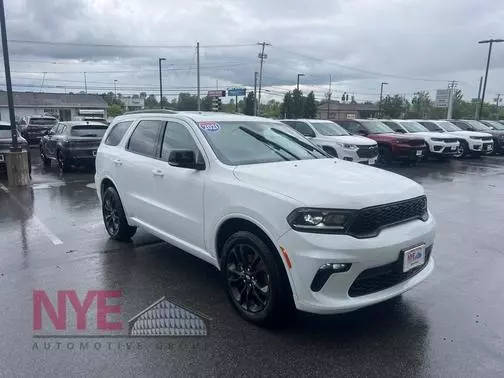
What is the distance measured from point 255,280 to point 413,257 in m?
1.33

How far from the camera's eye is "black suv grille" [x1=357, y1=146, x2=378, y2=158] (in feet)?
43.5

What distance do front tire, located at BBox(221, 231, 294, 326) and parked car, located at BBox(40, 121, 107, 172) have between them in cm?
1048

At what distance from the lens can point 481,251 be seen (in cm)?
575

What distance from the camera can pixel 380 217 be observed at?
329 cm

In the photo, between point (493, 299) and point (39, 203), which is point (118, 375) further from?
point (39, 203)

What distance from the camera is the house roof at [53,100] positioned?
63.1 metres

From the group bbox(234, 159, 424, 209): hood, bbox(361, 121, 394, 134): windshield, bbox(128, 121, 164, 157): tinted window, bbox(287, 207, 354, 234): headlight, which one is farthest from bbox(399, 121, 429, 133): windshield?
bbox(287, 207, 354, 234): headlight

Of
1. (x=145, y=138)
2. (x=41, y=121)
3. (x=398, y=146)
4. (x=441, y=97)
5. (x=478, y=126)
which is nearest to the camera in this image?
(x=145, y=138)

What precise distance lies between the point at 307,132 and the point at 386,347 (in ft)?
39.3

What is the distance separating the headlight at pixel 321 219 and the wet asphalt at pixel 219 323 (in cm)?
98

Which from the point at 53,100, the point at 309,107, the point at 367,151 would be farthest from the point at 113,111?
the point at 367,151

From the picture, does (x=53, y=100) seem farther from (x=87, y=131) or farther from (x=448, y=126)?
(x=448, y=126)

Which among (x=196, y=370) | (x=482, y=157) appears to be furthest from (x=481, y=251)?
(x=482, y=157)

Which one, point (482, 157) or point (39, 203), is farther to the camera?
point (482, 157)
